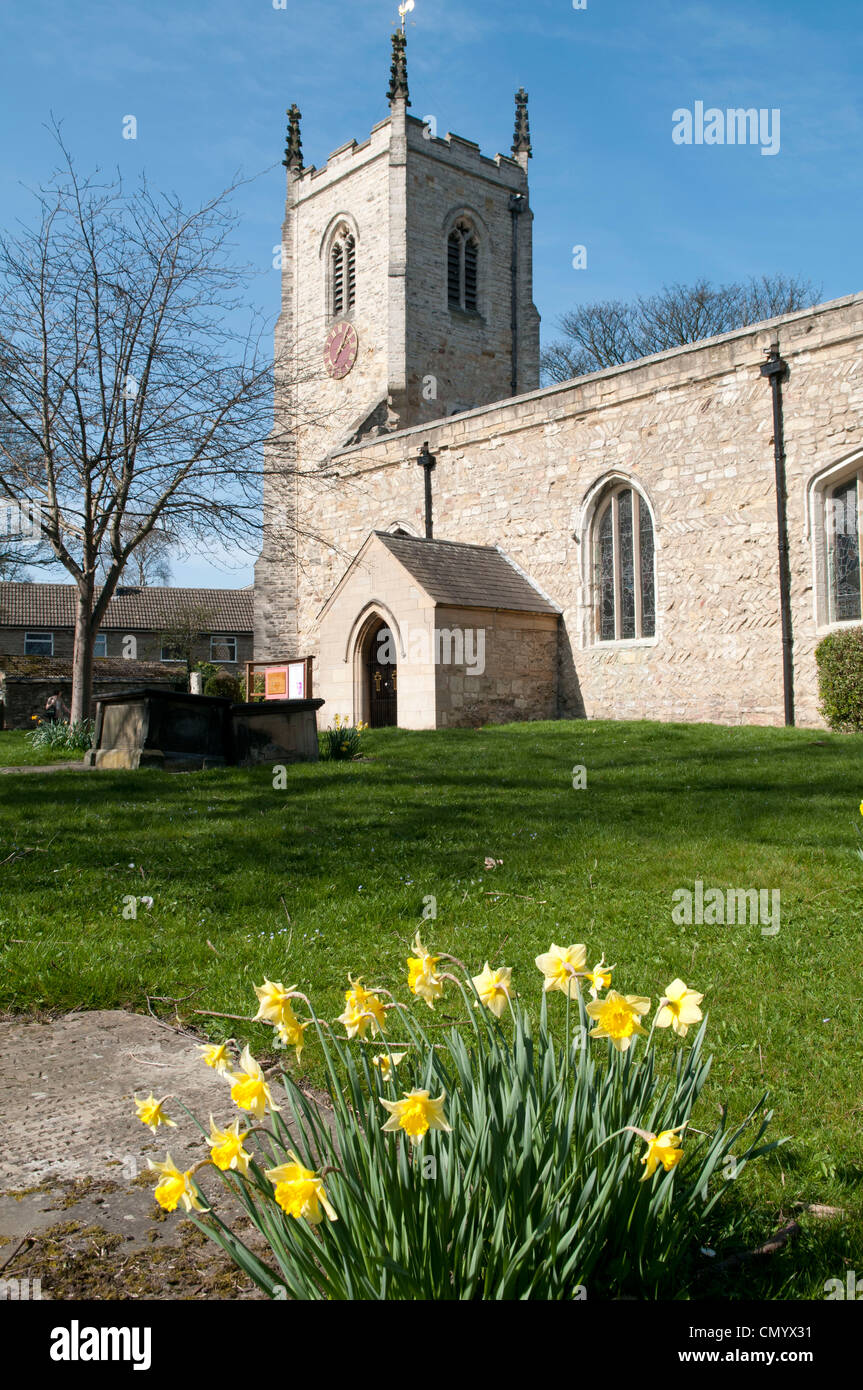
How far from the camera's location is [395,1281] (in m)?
1.73

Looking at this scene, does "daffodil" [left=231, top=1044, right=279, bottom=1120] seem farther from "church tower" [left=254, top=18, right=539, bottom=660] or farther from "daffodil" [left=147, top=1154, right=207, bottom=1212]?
"church tower" [left=254, top=18, right=539, bottom=660]

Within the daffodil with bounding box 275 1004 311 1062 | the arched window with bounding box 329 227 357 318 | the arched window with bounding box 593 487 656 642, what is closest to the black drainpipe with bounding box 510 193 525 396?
the arched window with bounding box 329 227 357 318

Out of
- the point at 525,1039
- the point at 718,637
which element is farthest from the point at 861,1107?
the point at 718,637

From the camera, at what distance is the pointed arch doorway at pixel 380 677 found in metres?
19.4

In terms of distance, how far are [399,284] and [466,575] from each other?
15.9 metres

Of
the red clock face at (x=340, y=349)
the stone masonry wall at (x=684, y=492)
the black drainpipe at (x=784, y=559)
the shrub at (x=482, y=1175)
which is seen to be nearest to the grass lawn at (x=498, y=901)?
the shrub at (x=482, y=1175)

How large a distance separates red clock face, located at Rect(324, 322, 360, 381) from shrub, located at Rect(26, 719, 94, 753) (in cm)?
2065

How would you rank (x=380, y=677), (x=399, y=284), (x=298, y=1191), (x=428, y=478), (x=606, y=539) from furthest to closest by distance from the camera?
(x=399, y=284) < (x=428, y=478) < (x=380, y=677) < (x=606, y=539) < (x=298, y=1191)

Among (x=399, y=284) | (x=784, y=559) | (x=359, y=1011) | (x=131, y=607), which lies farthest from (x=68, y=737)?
(x=131, y=607)

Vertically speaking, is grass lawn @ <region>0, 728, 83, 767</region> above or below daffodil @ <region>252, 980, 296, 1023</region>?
above

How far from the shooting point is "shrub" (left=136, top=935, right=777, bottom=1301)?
1.73 m

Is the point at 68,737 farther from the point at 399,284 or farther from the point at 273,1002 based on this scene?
the point at 399,284

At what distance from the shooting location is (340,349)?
1276 inches

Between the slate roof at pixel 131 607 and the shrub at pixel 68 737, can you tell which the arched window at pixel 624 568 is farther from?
the slate roof at pixel 131 607
